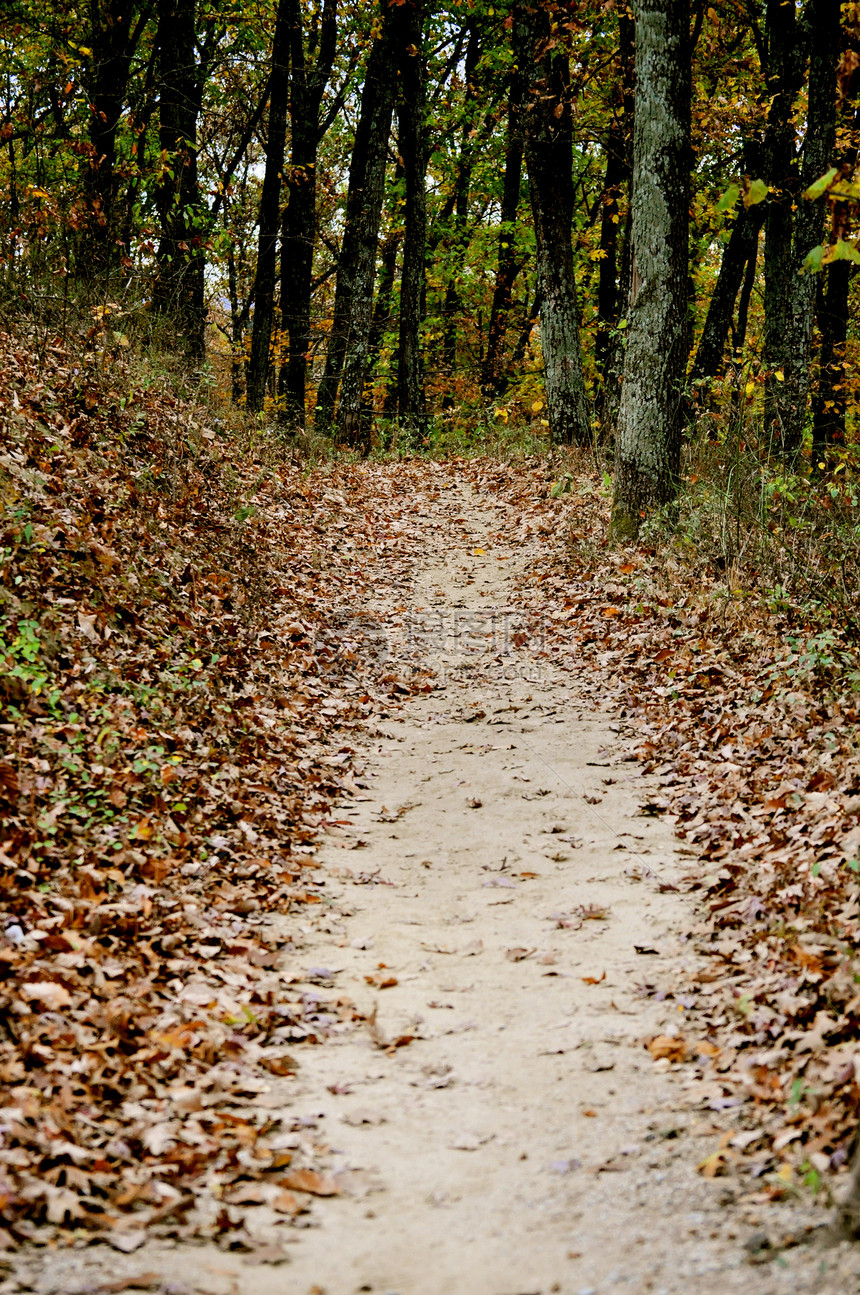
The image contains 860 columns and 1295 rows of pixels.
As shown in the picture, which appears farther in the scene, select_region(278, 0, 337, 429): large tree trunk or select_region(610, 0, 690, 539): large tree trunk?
select_region(278, 0, 337, 429): large tree trunk

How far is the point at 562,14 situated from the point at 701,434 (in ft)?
21.7

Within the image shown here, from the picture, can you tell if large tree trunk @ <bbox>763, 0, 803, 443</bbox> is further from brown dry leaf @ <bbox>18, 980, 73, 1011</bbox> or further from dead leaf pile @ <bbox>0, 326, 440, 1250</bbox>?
brown dry leaf @ <bbox>18, 980, 73, 1011</bbox>

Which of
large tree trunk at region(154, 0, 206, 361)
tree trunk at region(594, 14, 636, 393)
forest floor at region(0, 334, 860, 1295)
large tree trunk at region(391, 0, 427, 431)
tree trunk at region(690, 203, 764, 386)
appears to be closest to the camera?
forest floor at region(0, 334, 860, 1295)

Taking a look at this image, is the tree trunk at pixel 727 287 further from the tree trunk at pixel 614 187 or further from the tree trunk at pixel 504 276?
the tree trunk at pixel 504 276

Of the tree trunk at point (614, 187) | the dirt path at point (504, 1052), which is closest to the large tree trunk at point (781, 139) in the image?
the tree trunk at point (614, 187)

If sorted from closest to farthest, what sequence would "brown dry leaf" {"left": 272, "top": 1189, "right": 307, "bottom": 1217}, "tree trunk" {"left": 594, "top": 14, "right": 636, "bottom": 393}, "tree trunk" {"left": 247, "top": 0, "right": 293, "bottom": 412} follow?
"brown dry leaf" {"left": 272, "top": 1189, "right": 307, "bottom": 1217} → "tree trunk" {"left": 594, "top": 14, "right": 636, "bottom": 393} → "tree trunk" {"left": 247, "top": 0, "right": 293, "bottom": 412}

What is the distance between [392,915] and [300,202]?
1564cm

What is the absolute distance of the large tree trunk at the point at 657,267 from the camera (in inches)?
400

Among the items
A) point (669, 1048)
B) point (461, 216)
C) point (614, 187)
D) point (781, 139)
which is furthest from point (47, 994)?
point (461, 216)

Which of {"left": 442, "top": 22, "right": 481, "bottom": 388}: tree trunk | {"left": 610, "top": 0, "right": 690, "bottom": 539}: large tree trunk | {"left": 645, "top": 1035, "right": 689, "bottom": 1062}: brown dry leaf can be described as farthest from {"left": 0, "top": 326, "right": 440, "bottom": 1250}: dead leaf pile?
{"left": 442, "top": 22, "right": 481, "bottom": 388}: tree trunk

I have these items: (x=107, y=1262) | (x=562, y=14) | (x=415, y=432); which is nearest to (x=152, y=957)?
(x=107, y=1262)

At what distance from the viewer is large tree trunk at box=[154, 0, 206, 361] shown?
13117 mm

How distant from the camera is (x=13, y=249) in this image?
10.7m

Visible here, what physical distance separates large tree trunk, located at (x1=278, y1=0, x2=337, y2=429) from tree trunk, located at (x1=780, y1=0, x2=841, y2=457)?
25.8ft
